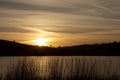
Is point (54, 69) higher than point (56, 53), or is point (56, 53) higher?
point (56, 53)

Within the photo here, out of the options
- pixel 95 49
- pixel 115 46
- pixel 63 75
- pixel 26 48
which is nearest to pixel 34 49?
pixel 26 48

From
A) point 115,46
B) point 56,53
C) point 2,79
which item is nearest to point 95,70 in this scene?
point 2,79

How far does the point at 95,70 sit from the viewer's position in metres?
24.1

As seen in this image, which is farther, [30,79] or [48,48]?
[48,48]

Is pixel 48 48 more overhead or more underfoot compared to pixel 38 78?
more overhead

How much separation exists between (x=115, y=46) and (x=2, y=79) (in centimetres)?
4351

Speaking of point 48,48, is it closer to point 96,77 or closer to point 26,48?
point 26,48

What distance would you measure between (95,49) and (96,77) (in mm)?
51709

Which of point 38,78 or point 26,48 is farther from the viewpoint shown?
point 26,48

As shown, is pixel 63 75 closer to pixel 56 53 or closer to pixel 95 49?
pixel 95 49

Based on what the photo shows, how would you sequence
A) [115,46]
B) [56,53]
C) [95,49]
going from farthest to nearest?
[56,53]
[95,49]
[115,46]

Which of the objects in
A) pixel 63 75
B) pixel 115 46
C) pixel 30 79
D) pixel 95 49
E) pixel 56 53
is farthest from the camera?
pixel 56 53

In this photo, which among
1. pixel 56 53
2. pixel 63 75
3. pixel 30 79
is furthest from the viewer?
pixel 56 53

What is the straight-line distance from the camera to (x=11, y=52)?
7769cm
